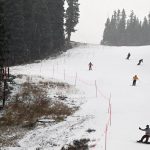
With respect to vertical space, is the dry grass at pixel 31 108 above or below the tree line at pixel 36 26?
below

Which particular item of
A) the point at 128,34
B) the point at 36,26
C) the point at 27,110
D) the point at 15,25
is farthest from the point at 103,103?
the point at 128,34

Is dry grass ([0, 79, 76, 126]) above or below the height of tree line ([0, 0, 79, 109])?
below

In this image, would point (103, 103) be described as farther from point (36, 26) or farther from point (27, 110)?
point (36, 26)

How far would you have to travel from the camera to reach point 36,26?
6744 centimetres

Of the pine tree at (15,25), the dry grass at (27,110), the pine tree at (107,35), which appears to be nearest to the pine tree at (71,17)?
the pine tree at (15,25)

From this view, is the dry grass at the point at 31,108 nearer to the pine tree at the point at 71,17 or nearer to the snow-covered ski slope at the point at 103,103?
the snow-covered ski slope at the point at 103,103

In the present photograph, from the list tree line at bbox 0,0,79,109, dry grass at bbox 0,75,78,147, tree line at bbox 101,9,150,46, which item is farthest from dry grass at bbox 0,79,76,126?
tree line at bbox 101,9,150,46

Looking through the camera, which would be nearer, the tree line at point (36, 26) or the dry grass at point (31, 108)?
the dry grass at point (31, 108)

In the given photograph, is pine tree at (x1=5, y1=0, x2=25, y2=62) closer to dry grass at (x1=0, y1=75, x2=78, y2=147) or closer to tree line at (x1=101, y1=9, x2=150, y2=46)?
dry grass at (x1=0, y1=75, x2=78, y2=147)

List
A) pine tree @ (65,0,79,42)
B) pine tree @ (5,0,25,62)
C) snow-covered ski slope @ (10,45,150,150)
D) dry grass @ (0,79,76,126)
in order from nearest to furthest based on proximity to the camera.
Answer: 1. snow-covered ski slope @ (10,45,150,150)
2. dry grass @ (0,79,76,126)
3. pine tree @ (5,0,25,62)
4. pine tree @ (65,0,79,42)

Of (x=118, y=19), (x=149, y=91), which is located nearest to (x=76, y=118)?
(x=149, y=91)

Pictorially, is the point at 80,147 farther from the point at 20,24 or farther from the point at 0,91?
the point at 20,24

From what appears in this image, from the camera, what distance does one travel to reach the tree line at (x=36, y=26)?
5889 cm

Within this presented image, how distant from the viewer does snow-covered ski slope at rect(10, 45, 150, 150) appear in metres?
26.7
